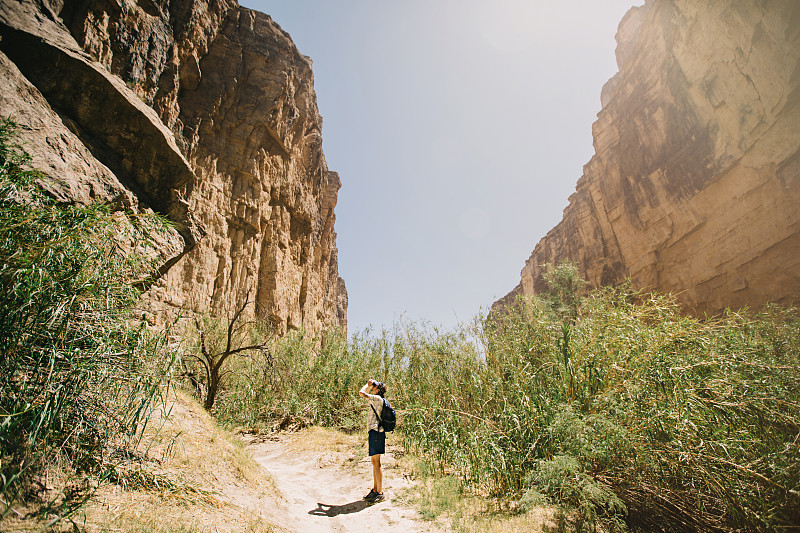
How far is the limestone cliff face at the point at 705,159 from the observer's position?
1728 centimetres

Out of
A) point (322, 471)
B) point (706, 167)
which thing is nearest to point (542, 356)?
point (322, 471)

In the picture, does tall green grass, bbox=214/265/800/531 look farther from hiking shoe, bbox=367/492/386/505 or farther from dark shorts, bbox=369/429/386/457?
hiking shoe, bbox=367/492/386/505

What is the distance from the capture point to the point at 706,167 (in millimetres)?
22250

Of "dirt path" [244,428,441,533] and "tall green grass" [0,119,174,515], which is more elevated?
"tall green grass" [0,119,174,515]

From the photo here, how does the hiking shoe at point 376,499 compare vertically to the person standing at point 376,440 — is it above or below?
below

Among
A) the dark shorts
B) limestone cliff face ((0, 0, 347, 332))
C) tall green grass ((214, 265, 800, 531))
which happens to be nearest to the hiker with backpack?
the dark shorts

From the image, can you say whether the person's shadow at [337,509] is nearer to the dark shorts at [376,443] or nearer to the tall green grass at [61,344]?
the dark shorts at [376,443]

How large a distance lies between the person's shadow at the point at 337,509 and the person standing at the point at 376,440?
0.13 metres

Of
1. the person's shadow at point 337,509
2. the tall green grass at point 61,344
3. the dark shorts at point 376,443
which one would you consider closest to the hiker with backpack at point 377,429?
the dark shorts at point 376,443

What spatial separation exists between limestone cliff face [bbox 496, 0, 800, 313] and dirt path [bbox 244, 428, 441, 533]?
23.3 meters

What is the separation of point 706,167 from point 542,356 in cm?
2560

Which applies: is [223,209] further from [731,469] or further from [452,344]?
[731,469]

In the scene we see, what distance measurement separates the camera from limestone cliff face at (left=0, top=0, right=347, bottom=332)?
5.33 m

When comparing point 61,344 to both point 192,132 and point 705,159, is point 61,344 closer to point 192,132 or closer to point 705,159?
point 192,132
